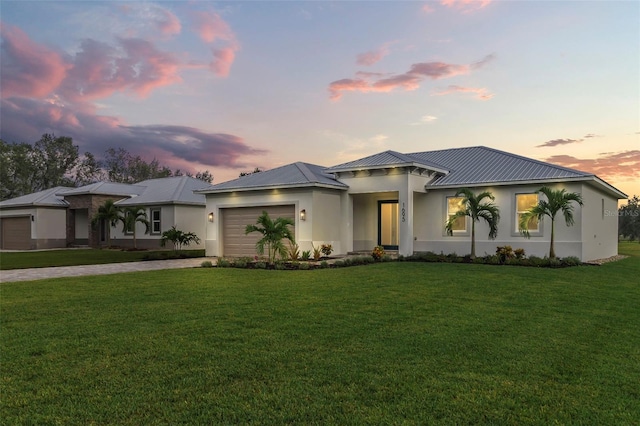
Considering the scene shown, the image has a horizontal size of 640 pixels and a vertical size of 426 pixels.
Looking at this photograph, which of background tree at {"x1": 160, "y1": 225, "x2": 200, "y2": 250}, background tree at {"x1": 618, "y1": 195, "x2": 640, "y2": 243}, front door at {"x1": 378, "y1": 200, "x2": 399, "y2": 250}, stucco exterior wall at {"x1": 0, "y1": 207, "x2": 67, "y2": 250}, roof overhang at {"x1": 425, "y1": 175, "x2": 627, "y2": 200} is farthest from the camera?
background tree at {"x1": 618, "y1": 195, "x2": 640, "y2": 243}

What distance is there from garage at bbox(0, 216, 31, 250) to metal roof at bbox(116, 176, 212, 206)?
7.02m

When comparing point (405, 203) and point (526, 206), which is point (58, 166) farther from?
point (526, 206)

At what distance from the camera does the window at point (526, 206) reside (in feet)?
55.0

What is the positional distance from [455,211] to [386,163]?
11.4 ft

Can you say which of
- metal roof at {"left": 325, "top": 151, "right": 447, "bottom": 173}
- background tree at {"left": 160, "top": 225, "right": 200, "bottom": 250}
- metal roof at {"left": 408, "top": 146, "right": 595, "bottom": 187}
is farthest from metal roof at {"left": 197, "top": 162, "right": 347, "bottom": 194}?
metal roof at {"left": 408, "top": 146, "right": 595, "bottom": 187}

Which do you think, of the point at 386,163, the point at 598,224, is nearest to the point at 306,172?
the point at 386,163

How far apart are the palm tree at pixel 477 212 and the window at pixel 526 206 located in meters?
0.76

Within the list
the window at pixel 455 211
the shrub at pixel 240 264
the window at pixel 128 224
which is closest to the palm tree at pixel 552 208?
the window at pixel 455 211

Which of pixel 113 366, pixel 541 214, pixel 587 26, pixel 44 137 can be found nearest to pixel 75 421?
pixel 113 366

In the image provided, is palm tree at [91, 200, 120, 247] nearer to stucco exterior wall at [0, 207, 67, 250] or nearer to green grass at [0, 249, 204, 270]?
stucco exterior wall at [0, 207, 67, 250]

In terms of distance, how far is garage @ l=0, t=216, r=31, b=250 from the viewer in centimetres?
3061

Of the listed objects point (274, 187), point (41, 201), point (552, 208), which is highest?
point (274, 187)

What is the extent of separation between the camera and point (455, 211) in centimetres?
1823

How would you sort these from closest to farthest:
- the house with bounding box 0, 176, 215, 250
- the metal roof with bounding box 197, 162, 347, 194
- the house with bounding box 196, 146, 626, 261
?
1. the house with bounding box 196, 146, 626, 261
2. the metal roof with bounding box 197, 162, 347, 194
3. the house with bounding box 0, 176, 215, 250
